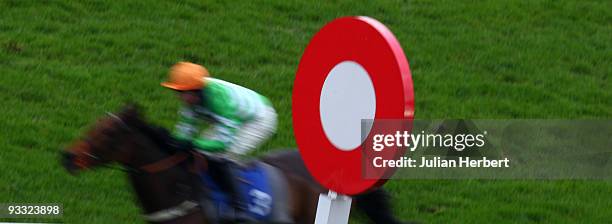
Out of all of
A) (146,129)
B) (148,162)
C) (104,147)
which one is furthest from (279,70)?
(104,147)

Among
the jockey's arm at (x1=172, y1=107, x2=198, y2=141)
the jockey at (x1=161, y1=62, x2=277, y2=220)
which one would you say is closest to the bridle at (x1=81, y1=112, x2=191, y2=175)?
the jockey at (x1=161, y1=62, x2=277, y2=220)

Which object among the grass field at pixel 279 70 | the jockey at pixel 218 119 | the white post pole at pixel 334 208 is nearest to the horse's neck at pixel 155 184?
the jockey at pixel 218 119

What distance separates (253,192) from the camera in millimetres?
7113

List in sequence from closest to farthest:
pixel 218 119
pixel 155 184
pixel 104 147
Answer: pixel 104 147, pixel 155 184, pixel 218 119

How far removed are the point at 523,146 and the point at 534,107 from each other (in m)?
0.99

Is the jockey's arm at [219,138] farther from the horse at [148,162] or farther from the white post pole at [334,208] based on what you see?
the white post pole at [334,208]

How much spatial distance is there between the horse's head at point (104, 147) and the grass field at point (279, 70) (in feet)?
7.50

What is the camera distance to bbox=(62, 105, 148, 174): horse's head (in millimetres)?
6480

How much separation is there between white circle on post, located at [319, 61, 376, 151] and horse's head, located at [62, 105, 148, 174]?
8.41 ft

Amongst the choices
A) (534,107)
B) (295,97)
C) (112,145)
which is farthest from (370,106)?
(534,107)

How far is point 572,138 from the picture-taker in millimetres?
11250

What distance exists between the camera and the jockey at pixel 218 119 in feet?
22.6

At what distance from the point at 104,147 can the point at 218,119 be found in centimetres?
81

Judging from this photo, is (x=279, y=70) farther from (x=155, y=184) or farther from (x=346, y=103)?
(x=346, y=103)
